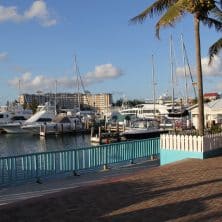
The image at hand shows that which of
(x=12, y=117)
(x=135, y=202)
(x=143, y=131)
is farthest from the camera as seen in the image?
(x=12, y=117)

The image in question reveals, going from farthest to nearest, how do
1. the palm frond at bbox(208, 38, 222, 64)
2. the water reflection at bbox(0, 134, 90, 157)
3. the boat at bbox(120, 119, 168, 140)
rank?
1. the boat at bbox(120, 119, 168, 140)
2. the water reflection at bbox(0, 134, 90, 157)
3. the palm frond at bbox(208, 38, 222, 64)

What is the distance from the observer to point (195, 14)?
18.1 meters

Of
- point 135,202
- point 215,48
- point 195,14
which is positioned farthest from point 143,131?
point 135,202

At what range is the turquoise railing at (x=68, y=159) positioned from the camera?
13798 millimetres

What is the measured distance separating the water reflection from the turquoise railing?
29394 mm

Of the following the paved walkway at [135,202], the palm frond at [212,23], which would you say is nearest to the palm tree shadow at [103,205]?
the paved walkway at [135,202]

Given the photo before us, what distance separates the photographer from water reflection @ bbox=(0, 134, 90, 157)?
1912 inches

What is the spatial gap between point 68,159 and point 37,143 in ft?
133

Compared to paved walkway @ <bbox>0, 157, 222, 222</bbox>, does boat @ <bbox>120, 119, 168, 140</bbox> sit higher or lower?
higher

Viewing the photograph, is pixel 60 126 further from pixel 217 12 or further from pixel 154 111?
pixel 217 12

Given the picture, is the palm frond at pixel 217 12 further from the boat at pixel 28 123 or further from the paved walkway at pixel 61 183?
the boat at pixel 28 123

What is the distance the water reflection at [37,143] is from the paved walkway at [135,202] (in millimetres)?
35843

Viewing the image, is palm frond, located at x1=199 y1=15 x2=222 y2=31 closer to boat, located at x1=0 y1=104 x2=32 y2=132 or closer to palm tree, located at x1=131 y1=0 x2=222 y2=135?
palm tree, located at x1=131 y1=0 x2=222 y2=135

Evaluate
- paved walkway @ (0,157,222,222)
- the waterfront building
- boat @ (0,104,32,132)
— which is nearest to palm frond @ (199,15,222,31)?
paved walkway @ (0,157,222,222)
